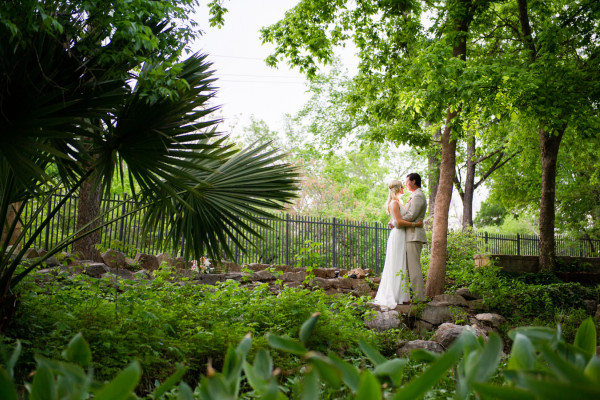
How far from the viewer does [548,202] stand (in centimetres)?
1136

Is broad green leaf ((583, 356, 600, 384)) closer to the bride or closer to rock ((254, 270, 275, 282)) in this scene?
the bride

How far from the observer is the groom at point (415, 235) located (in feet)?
26.6

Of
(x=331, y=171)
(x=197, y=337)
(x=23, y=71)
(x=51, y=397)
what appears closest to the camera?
(x=51, y=397)

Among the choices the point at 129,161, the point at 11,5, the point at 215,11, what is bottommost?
the point at 129,161

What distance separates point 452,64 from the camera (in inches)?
280

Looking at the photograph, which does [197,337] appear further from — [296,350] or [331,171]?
[331,171]

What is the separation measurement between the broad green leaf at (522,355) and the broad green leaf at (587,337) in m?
0.12

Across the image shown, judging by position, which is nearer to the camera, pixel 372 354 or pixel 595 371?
pixel 595 371

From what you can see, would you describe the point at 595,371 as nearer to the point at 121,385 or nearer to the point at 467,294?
the point at 121,385

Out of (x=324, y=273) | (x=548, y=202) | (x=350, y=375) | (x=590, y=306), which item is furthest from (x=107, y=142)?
(x=548, y=202)

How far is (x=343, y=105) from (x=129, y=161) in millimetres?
17858

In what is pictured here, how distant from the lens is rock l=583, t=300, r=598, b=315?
8.08 m

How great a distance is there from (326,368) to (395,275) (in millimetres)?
7716

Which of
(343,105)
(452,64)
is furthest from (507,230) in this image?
(452,64)
